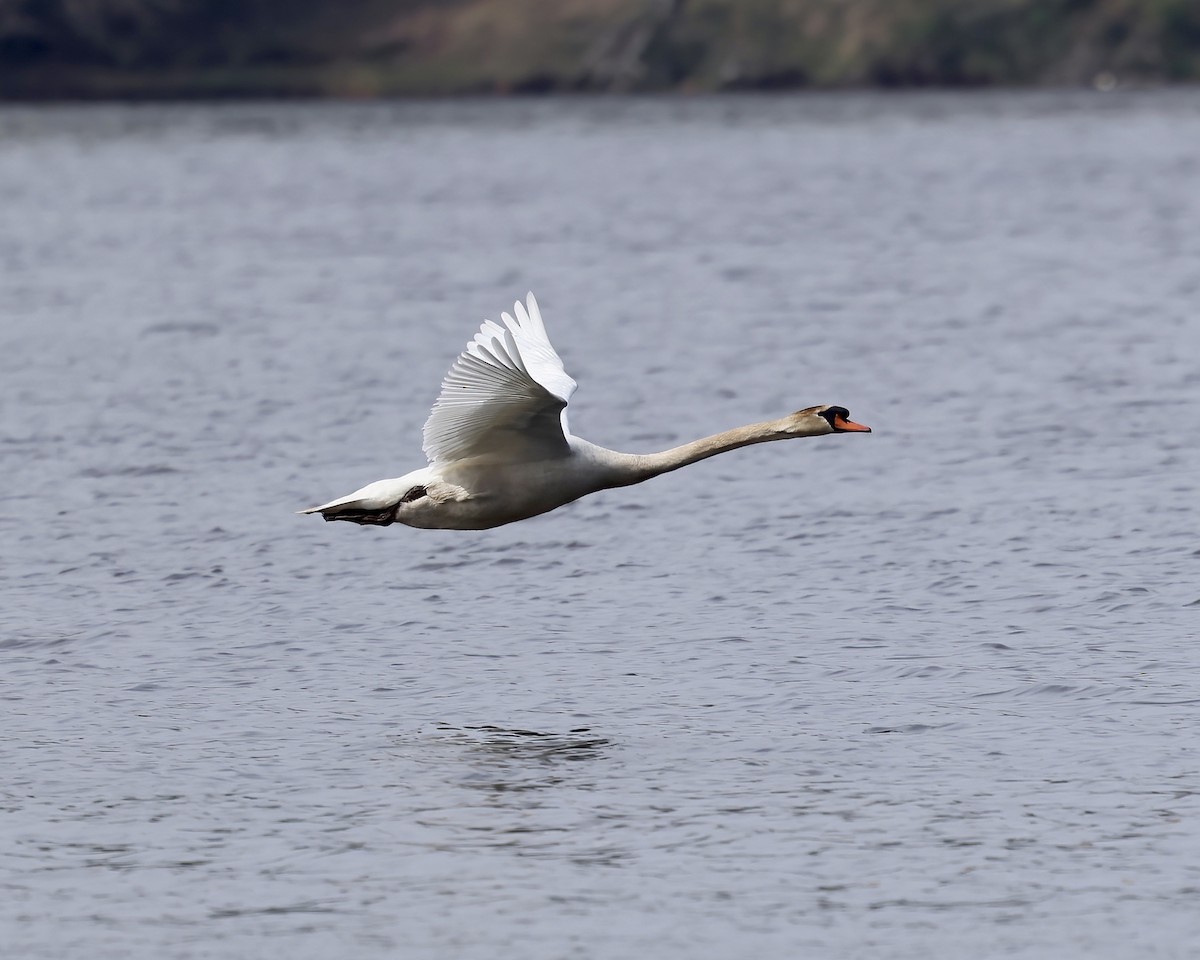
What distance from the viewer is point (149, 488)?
88.2 ft

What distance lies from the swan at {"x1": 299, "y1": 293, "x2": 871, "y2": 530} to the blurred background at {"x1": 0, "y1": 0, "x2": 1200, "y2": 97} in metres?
151

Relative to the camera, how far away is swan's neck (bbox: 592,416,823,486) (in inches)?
679

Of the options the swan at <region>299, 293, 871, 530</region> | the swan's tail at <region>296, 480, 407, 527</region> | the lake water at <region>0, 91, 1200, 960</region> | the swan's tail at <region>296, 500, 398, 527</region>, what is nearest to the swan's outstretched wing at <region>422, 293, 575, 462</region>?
the swan at <region>299, 293, 871, 530</region>

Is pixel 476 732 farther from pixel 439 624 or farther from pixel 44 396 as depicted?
pixel 44 396

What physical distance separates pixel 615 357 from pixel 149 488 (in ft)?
42.9

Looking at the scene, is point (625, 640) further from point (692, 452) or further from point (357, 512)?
point (357, 512)

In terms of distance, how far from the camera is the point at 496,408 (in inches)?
668

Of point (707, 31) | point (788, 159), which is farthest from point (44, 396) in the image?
point (707, 31)

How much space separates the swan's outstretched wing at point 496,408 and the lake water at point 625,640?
1.92 metres

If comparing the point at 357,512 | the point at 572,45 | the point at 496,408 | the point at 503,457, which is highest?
the point at 572,45

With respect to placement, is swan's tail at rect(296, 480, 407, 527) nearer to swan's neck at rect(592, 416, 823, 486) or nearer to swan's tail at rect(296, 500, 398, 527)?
swan's tail at rect(296, 500, 398, 527)

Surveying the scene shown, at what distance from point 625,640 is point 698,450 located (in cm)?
268

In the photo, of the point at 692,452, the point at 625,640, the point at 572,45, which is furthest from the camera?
the point at 572,45

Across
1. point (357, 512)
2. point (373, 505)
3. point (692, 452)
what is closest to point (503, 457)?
point (373, 505)
